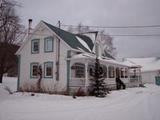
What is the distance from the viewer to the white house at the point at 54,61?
19.0 metres

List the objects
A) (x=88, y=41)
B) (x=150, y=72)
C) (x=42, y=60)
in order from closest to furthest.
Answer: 1. (x=42, y=60)
2. (x=88, y=41)
3. (x=150, y=72)

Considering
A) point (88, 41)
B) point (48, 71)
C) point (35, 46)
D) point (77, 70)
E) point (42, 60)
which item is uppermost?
point (88, 41)

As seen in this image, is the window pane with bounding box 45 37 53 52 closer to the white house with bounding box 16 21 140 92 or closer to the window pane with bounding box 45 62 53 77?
the white house with bounding box 16 21 140 92

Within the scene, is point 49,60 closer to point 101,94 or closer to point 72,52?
point 72,52

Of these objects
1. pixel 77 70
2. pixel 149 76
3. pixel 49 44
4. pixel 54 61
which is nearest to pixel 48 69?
pixel 54 61

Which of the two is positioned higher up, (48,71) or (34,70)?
(34,70)

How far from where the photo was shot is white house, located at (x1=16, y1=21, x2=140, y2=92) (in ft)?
62.3

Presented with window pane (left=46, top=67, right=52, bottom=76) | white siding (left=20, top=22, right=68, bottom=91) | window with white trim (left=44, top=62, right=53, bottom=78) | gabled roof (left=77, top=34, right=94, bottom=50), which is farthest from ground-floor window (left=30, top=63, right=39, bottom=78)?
gabled roof (left=77, top=34, right=94, bottom=50)

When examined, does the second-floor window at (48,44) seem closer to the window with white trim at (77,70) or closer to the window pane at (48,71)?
the window pane at (48,71)

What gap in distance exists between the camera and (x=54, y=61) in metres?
20.2

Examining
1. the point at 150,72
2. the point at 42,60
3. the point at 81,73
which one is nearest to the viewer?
the point at 42,60

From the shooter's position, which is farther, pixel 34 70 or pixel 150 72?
pixel 150 72

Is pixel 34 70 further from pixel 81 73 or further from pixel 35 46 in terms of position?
pixel 81 73

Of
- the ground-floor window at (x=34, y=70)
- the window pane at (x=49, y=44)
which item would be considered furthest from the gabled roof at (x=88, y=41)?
the ground-floor window at (x=34, y=70)
